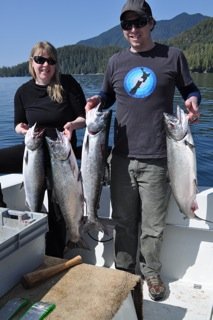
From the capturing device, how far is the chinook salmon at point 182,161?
3.27 meters

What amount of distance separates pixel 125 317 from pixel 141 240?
1.45 metres

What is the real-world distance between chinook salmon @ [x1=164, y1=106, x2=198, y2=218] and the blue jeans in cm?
15

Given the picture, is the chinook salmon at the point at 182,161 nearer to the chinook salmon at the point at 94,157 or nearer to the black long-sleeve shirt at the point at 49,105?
the chinook salmon at the point at 94,157

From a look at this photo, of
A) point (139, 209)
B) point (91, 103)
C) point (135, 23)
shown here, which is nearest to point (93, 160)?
point (91, 103)

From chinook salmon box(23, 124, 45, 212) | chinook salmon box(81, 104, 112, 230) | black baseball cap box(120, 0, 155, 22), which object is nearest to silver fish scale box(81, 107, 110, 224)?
chinook salmon box(81, 104, 112, 230)

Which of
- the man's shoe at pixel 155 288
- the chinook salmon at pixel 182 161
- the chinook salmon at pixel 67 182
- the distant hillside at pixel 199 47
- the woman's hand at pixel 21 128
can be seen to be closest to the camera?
the chinook salmon at pixel 182 161

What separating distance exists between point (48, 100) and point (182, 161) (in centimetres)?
136

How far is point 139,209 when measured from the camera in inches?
146

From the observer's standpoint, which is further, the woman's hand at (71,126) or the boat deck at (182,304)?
the woman's hand at (71,126)

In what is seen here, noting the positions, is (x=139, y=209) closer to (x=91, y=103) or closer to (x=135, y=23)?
(x=91, y=103)

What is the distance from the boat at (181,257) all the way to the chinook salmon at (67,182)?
483 millimetres

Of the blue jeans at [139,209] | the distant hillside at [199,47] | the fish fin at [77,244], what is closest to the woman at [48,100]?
the fish fin at [77,244]

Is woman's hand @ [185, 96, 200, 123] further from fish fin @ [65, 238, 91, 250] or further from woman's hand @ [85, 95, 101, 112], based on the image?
fish fin @ [65, 238, 91, 250]

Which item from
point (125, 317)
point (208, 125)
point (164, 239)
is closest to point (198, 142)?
point (208, 125)
